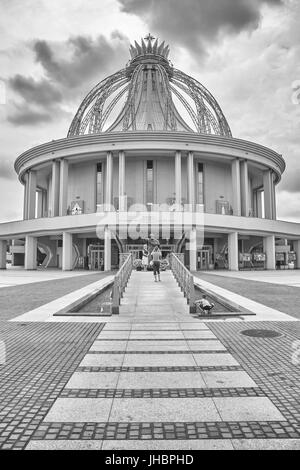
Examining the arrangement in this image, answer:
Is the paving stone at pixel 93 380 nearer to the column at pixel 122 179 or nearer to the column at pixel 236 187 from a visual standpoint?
the column at pixel 122 179

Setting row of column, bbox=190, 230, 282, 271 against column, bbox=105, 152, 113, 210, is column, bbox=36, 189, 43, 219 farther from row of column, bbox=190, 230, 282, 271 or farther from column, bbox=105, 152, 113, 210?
row of column, bbox=190, 230, 282, 271

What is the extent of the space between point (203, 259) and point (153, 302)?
3056cm

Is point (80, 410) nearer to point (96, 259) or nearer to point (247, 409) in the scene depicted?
point (247, 409)

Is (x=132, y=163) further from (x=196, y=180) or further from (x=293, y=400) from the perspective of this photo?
(x=293, y=400)

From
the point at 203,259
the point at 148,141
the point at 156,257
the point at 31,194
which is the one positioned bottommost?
the point at 156,257

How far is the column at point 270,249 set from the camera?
137 feet

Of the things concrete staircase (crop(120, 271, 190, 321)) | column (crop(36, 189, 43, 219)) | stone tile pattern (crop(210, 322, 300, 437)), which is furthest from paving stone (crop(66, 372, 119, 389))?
column (crop(36, 189, 43, 219))

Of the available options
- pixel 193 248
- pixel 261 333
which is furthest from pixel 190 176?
pixel 261 333

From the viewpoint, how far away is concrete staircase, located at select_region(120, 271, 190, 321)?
1030 centimetres

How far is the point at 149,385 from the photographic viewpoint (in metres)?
4.79

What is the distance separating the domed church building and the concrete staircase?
18.8 m

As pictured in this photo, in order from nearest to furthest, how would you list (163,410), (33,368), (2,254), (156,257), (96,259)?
(163,410)
(33,368)
(156,257)
(96,259)
(2,254)

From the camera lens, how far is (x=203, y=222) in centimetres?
3644

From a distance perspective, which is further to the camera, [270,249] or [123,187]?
[270,249]
